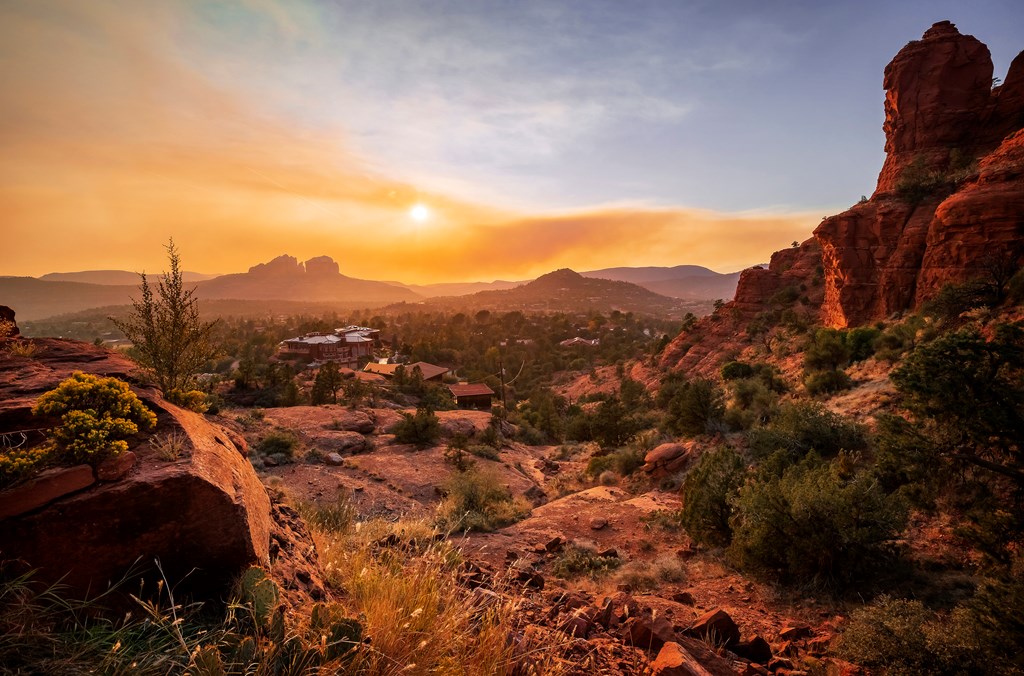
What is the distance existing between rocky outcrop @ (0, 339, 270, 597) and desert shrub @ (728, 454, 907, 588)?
6.76 m

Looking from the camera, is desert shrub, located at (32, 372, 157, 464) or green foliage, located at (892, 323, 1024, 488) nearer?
desert shrub, located at (32, 372, 157, 464)

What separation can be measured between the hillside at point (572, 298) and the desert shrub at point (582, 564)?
123 meters

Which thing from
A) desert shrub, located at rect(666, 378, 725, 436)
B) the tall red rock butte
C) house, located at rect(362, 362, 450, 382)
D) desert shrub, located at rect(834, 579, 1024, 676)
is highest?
the tall red rock butte

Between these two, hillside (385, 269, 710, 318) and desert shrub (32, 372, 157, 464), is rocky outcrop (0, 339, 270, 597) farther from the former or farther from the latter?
hillside (385, 269, 710, 318)

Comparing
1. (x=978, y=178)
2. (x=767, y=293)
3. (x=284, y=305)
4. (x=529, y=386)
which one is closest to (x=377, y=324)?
(x=529, y=386)

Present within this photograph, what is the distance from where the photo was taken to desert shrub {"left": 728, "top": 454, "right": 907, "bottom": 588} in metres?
6.14

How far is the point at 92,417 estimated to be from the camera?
3.57 metres

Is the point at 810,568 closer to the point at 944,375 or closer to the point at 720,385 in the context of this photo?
the point at 944,375

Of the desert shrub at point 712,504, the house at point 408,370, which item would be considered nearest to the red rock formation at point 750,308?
the house at point 408,370

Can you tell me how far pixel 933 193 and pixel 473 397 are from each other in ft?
113

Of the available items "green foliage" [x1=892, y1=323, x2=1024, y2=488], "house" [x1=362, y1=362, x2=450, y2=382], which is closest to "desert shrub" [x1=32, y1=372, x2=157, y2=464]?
"green foliage" [x1=892, y1=323, x2=1024, y2=488]

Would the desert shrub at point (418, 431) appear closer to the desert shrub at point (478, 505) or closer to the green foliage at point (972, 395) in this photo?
the desert shrub at point (478, 505)

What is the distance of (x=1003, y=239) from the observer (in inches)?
776

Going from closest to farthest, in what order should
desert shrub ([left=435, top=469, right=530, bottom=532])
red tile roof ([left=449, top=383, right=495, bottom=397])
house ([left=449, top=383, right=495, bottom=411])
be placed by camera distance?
desert shrub ([left=435, top=469, right=530, bottom=532]) → house ([left=449, top=383, right=495, bottom=411]) → red tile roof ([left=449, top=383, right=495, bottom=397])
